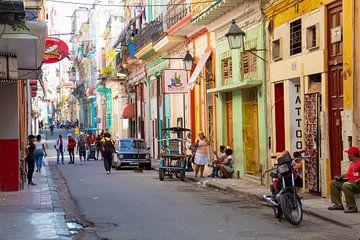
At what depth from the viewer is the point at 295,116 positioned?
1756 cm

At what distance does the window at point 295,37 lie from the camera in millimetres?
16984

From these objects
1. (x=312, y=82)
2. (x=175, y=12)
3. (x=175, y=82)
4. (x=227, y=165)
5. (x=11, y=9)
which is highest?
(x=175, y=12)

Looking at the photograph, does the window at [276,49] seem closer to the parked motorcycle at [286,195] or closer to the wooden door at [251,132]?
the wooden door at [251,132]

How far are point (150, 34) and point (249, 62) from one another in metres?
15.2

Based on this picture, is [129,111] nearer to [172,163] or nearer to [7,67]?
[172,163]

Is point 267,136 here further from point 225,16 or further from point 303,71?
point 225,16

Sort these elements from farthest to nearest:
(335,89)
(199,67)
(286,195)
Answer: (199,67)
(335,89)
(286,195)

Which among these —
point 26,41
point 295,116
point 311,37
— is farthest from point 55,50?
point 311,37

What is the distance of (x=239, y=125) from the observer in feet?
73.1

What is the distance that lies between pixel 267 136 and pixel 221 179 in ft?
11.1

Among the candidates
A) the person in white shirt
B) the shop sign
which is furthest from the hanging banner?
the shop sign

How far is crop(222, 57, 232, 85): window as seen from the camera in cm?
2308

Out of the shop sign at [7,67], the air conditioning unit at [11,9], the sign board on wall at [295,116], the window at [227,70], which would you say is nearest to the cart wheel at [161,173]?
the window at [227,70]

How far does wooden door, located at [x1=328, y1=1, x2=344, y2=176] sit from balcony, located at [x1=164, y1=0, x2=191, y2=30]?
12.4 metres
